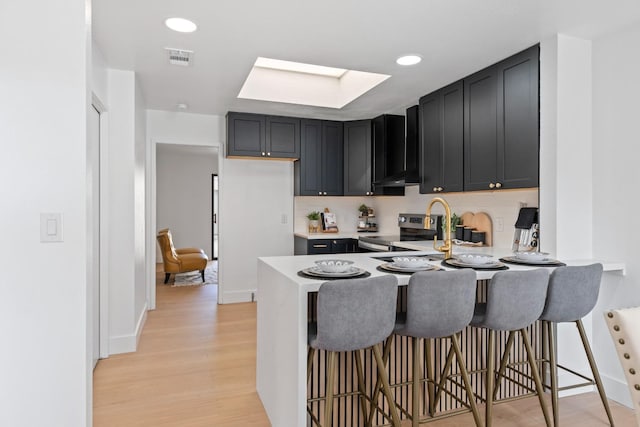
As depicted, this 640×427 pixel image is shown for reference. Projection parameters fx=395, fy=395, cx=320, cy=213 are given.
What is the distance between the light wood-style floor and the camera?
2320mm

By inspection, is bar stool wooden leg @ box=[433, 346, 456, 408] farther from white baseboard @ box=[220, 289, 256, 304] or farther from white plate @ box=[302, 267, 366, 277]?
white baseboard @ box=[220, 289, 256, 304]

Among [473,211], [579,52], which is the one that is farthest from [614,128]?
[473,211]

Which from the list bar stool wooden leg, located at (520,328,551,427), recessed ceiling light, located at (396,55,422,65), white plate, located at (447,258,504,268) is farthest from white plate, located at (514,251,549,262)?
recessed ceiling light, located at (396,55,422,65)

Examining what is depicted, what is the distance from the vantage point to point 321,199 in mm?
5371

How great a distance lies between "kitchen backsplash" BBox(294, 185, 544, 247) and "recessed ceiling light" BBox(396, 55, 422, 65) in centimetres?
129

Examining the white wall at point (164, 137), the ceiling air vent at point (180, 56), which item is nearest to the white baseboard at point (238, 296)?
the white wall at point (164, 137)

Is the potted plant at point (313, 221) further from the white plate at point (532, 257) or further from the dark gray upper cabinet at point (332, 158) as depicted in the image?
the white plate at point (532, 257)

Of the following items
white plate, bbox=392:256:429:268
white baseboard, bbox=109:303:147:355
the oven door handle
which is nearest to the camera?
white plate, bbox=392:256:429:268

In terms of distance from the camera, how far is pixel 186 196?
27.5ft

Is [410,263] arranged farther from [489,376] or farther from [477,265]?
[489,376]
